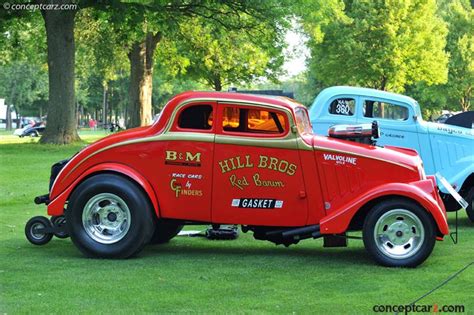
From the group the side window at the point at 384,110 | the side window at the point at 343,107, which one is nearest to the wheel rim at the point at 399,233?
the side window at the point at 384,110

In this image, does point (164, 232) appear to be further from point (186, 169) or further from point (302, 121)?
point (302, 121)

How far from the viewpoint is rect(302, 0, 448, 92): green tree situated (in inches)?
1822

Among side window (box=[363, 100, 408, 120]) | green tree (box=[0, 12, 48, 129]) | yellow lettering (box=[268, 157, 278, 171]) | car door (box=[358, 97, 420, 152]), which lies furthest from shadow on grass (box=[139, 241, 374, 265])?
green tree (box=[0, 12, 48, 129])

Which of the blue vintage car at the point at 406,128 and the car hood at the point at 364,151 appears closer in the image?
the car hood at the point at 364,151

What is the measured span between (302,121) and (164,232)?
227cm

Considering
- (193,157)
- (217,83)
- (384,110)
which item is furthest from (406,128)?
(217,83)

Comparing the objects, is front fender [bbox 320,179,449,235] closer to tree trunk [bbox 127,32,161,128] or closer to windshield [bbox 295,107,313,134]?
windshield [bbox 295,107,313,134]

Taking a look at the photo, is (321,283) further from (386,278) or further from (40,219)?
(40,219)

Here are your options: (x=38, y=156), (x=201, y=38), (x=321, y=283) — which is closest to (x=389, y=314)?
(x=321, y=283)

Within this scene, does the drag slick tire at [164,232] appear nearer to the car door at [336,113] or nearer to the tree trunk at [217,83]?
the car door at [336,113]

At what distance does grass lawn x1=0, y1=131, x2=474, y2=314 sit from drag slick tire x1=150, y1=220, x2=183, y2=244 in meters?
0.12

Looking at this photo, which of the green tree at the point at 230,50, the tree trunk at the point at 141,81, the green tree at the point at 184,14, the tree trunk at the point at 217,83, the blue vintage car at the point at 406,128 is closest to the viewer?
the blue vintage car at the point at 406,128

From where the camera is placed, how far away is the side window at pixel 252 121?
8.70 meters

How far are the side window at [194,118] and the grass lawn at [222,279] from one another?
1.51m
